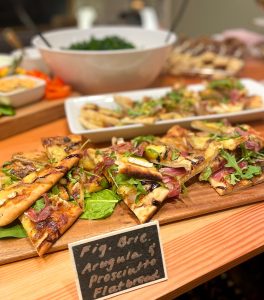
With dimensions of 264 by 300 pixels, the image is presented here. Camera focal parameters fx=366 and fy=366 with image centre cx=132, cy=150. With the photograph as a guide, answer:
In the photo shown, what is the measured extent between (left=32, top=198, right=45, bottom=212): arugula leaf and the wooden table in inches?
4.7

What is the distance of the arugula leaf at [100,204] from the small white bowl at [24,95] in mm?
724

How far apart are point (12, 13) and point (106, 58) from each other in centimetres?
450

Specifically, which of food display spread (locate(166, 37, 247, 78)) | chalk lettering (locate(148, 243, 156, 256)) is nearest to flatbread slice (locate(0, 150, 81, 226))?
chalk lettering (locate(148, 243, 156, 256))

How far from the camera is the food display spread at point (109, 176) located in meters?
0.93

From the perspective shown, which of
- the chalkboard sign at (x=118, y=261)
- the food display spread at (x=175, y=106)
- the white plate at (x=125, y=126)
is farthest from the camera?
the food display spread at (x=175, y=106)

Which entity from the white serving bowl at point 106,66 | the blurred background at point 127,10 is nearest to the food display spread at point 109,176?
the white serving bowl at point 106,66

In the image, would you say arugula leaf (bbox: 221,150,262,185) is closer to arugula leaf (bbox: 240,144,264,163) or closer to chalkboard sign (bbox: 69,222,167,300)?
arugula leaf (bbox: 240,144,264,163)

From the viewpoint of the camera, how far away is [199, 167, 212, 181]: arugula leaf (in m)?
1.10

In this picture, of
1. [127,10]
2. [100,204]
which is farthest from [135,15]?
[100,204]

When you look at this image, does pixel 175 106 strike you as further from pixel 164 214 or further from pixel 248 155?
pixel 164 214

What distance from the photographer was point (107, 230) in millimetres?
946

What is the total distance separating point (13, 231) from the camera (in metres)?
0.92

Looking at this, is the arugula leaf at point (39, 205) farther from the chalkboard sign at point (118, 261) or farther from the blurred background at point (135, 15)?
the blurred background at point (135, 15)

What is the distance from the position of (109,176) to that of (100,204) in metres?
0.09
